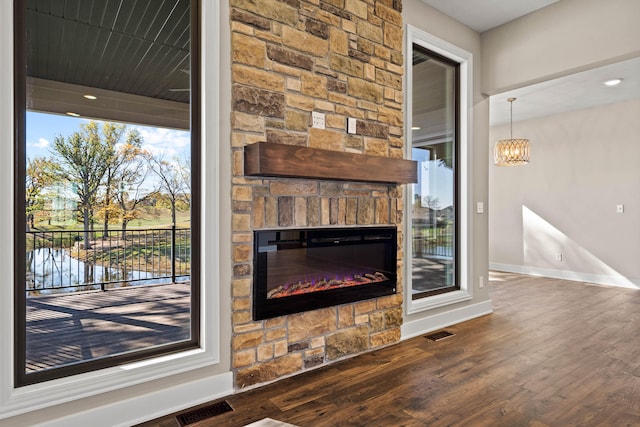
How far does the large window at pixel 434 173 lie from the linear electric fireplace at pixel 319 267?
562 mm

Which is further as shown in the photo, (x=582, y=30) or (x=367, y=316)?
(x=582, y=30)

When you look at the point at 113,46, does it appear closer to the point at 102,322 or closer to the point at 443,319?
the point at 102,322

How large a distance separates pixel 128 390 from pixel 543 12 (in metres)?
4.54

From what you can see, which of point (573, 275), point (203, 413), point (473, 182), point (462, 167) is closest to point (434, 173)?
point (462, 167)

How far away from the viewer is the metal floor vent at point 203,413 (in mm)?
2051

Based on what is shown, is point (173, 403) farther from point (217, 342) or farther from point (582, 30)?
point (582, 30)

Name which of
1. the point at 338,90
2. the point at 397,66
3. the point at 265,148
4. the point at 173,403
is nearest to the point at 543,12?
the point at 397,66

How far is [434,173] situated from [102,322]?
3.12 m

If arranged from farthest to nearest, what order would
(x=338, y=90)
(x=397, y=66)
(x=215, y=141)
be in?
1. (x=397, y=66)
2. (x=338, y=90)
3. (x=215, y=141)

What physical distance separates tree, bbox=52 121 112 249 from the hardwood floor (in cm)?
125

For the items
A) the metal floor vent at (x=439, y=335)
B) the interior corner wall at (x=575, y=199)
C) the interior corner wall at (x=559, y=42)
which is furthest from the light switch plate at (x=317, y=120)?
the interior corner wall at (x=575, y=199)

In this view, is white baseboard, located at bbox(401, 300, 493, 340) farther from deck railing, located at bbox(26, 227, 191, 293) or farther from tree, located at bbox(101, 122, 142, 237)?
tree, located at bbox(101, 122, 142, 237)

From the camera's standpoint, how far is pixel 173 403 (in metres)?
2.15

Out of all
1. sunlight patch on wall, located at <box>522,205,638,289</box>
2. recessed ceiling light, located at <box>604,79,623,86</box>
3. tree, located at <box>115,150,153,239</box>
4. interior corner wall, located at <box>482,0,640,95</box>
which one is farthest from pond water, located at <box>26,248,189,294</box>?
sunlight patch on wall, located at <box>522,205,638,289</box>
